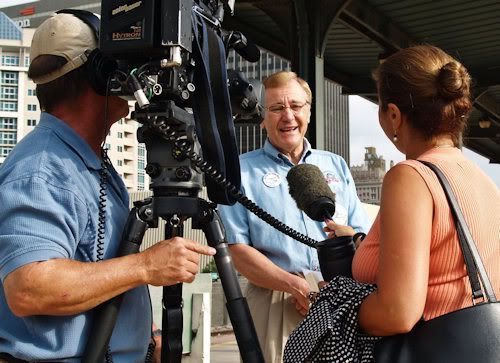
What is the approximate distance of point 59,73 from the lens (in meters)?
1.74

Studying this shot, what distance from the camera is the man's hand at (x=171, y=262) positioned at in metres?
1.58

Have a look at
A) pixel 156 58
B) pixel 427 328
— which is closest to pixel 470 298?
pixel 427 328

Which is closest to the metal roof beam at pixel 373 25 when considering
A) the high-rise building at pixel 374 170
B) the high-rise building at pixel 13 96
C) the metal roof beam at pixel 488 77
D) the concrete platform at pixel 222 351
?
the high-rise building at pixel 374 170

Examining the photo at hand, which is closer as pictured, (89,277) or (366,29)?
(89,277)

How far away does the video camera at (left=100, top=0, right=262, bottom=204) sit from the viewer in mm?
1615

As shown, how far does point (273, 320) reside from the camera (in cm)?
265

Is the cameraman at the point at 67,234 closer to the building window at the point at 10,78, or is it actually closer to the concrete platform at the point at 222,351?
the concrete platform at the point at 222,351

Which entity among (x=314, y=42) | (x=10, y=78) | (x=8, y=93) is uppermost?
(x=10, y=78)

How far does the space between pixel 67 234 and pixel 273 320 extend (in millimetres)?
1264

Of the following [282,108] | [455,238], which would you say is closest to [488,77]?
[282,108]

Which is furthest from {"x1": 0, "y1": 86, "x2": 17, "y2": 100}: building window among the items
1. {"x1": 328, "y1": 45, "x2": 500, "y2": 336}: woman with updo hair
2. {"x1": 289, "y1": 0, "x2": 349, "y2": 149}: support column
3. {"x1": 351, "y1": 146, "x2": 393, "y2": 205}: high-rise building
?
{"x1": 328, "y1": 45, "x2": 500, "y2": 336}: woman with updo hair

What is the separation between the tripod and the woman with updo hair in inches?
13.3

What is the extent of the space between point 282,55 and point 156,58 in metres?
6.81

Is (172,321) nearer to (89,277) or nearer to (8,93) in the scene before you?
(89,277)
